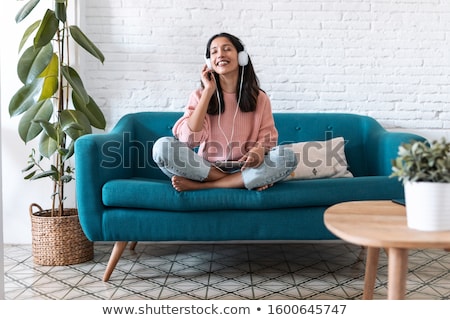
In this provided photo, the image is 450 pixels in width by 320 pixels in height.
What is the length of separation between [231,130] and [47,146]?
0.94 metres

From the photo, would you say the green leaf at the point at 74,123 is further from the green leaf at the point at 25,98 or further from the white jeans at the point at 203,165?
the white jeans at the point at 203,165

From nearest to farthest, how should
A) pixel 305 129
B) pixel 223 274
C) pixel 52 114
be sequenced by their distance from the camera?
pixel 223 274 < pixel 52 114 < pixel 305 129

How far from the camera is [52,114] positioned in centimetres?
307

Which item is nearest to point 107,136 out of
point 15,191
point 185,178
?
point 185,178

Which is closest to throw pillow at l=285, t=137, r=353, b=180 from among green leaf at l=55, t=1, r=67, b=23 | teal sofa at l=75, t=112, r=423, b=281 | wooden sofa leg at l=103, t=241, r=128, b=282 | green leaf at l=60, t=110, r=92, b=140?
teal sofa at l=75, t=112, r=423, b=281

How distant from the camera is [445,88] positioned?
3402mm

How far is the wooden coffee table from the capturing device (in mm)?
1396

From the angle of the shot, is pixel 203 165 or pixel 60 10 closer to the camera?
pixel 203 165

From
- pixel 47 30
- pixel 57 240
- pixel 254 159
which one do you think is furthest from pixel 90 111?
pixel 254 159

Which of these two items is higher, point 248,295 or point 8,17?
point 8,17

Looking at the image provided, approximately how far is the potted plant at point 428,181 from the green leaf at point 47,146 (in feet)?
6.28

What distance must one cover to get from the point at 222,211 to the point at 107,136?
2.23 ft

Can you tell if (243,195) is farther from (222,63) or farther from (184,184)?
(222,63)

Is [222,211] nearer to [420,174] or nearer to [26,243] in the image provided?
[420,174]
